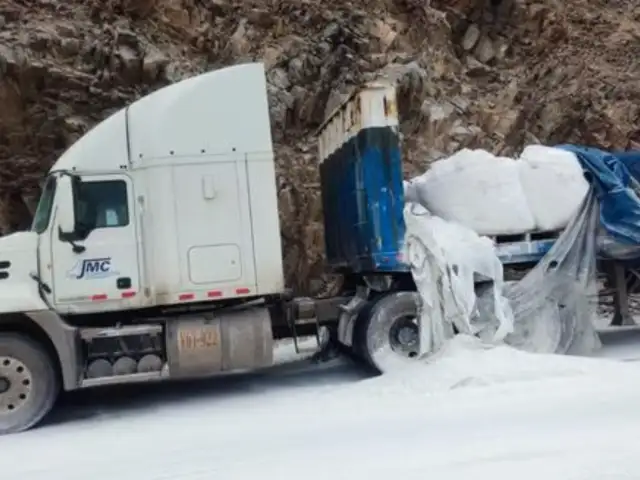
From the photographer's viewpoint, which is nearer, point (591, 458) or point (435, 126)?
point (591, 458)

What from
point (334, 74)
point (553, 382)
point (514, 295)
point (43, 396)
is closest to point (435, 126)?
point (334, 74)

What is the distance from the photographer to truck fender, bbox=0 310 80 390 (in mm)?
8156

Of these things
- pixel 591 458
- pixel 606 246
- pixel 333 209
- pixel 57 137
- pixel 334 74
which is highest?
pixel 334 74

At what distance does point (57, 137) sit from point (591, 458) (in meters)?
14.2

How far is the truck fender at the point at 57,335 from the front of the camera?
8156 millimetres

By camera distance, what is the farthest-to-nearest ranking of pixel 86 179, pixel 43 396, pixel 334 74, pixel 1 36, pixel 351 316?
pixel 334 74 < pixel 1 36 < pixel 351 316 < pixel 86 179 < pixel 43 396

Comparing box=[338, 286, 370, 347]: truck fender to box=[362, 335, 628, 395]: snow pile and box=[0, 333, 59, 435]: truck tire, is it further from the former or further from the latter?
box=[0, 333, 59, 435]: truck tire

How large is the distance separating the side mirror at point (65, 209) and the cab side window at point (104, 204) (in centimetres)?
12

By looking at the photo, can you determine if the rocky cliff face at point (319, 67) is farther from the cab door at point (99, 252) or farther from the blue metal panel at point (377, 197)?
the cab door at point (99, 252)

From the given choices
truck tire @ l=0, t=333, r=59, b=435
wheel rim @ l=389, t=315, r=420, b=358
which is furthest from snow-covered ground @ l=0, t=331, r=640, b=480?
wheel rim @ l=389, t=315, r=420, b=358

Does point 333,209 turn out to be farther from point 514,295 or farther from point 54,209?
point 54,209

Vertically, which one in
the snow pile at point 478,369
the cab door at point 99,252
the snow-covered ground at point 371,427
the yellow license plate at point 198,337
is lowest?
the snow-covered ground at point 371,427

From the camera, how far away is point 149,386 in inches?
420

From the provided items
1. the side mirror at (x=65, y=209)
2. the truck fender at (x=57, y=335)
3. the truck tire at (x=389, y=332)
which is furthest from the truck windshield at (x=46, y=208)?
the truck tire at (x=389, y=332)
